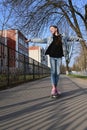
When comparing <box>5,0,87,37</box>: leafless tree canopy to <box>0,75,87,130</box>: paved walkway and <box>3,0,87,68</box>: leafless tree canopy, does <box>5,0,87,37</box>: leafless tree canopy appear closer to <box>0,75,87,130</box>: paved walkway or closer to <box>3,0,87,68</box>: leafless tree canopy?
<box>3,0,87,68</box>: leafless tree canopy

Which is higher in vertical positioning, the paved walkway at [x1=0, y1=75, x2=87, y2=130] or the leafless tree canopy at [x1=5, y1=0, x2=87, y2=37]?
the leafless tree canopy at [x1=5, y1=0, x2=87, y2=37]

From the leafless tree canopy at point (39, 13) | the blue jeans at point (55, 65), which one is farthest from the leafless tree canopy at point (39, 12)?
the blue jeans at point (55, 65)

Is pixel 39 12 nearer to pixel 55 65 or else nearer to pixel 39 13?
pixel 39 13

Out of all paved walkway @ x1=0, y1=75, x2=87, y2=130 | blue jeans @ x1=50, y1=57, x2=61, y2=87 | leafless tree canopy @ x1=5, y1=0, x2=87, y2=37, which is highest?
leafless tree canopy @ x1=5, y1=0, x2=87, y2=37

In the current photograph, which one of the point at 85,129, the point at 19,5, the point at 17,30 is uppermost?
the point at 19,5

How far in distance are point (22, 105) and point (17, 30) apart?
53.2ft

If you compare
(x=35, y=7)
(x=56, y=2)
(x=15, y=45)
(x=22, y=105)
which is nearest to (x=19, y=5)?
(x=35, y=7)

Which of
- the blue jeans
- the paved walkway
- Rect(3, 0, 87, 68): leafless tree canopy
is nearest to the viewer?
the paved walkway

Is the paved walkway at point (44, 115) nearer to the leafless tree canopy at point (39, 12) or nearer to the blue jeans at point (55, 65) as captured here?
the blue jeans at point (55, 65)

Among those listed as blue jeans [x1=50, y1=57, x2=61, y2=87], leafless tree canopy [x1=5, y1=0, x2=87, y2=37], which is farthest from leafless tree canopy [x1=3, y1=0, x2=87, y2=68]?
blue jeans [x1=50, y1=57, x2=61, y2=87]

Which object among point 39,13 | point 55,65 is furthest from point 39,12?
point 55,65

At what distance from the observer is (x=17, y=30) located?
74.9 feet

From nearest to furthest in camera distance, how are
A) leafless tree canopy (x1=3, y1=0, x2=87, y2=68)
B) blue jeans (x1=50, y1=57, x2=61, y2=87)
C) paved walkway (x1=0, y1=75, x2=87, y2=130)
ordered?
paved walkway (x1=0, y1=75, x2=87, y2=130), blue jeans (x1=50, y1=57, x2=61, y2=87), leafless tree canopy (x1=3, y1=0, x2=87, y2=68)

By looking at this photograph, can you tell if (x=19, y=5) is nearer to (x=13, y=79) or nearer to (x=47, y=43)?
(x=13, y=79)
